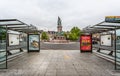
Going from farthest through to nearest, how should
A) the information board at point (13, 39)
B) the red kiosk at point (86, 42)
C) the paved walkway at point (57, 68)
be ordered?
1. the red kiosk at point (86, 42)
2. the information board at point (13, 39)
3. the paved walkway at point (57, 68)

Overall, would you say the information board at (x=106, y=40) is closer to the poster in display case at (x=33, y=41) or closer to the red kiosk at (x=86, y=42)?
the red kiosk at (x=86, y=42)

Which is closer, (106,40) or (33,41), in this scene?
(106,40)

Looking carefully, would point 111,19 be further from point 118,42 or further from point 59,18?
point 59,18

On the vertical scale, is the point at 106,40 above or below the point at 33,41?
above

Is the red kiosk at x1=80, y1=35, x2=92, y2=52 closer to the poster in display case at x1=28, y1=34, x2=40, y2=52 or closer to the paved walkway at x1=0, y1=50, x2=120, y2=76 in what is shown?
the poster in display case at x1=28, y1=34, x2=40, y2=52

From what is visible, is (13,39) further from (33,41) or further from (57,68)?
(57,68)

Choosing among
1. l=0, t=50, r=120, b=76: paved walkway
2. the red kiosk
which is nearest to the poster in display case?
the red kiosk

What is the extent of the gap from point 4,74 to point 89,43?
48.3 ft

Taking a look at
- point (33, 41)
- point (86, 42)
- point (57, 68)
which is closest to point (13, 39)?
point (33, 41)

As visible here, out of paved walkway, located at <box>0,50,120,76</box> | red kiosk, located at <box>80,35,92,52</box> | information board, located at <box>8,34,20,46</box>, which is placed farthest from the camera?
red kiosk, located at <box>80,35,92,52</box>

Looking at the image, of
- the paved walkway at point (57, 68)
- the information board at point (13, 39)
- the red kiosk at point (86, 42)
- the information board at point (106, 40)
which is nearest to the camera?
the paved walkway at point (57, 68)

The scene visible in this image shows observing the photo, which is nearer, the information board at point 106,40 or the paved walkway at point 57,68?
the paved walkway at point 57,68

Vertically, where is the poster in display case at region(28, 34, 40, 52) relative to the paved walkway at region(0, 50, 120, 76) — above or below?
above

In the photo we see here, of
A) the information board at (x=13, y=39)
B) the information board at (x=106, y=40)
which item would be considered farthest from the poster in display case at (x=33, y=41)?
the information board at (x=106, y=40)
